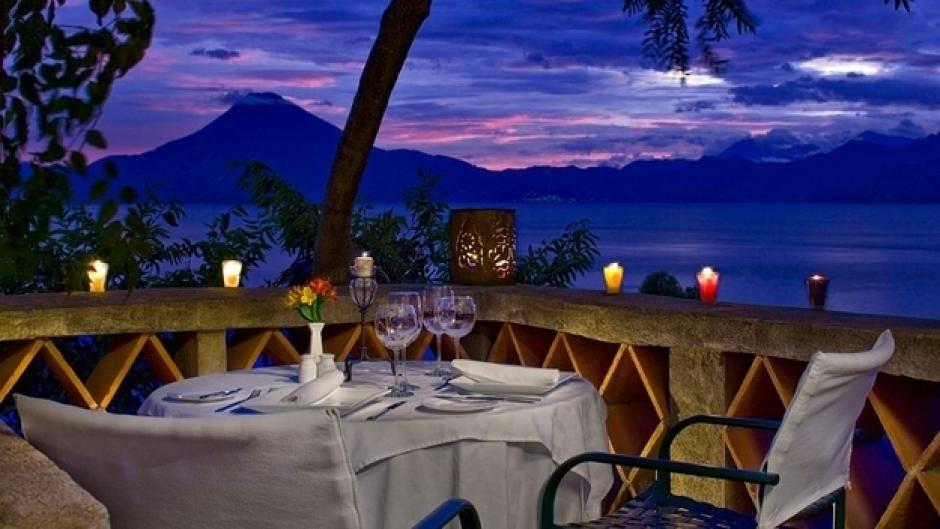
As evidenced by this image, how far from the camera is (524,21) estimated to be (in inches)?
272

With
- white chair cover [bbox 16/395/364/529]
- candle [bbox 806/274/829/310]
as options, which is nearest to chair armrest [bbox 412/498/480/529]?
white chair cover [bbox 16/395/364/529]

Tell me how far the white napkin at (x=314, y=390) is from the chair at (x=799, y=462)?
501 millimetres

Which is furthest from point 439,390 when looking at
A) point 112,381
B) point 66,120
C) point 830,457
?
point 66,120

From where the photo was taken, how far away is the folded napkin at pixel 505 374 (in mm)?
2641

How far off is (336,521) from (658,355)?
2252 mm

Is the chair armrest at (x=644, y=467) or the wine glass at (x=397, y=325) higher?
the wine glass at (x=397, y=325)

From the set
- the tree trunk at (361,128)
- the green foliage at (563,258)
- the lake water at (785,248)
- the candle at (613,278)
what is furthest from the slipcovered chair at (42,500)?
the lake water at (785,248)

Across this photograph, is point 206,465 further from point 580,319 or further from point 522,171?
point 522,171

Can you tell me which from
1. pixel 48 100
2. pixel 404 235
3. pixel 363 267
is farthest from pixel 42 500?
pixel 404 235

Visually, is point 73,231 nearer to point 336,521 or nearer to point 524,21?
point 524,21

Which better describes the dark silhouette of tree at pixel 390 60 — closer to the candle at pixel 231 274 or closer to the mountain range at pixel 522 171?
the mountain range at pixel 522 171

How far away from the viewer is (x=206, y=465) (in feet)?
4.50

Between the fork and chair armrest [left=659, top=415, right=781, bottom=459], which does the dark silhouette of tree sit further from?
the fork

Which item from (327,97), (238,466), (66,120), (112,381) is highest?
(327,97)
